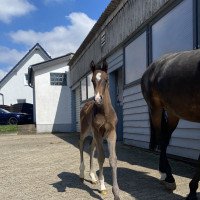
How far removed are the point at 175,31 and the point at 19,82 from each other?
1309 inches

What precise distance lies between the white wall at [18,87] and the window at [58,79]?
1419 centimetres

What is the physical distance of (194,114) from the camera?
13.8 ft

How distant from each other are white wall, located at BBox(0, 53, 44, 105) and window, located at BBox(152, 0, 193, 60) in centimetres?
3129

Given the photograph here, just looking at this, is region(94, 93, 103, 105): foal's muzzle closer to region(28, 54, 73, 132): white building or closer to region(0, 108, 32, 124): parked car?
region(28, 54, 73, 132): white building

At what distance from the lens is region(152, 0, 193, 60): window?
6.94 metres

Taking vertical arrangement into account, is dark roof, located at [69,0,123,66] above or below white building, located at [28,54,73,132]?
above

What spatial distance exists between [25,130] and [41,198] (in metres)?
19.6

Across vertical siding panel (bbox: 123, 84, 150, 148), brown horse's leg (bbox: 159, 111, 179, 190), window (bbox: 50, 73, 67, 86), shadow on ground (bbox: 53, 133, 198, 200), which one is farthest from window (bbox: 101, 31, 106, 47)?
window (bbox: 50, 73, 67, 86)

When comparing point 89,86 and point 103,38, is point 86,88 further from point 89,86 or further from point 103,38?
point 103,38

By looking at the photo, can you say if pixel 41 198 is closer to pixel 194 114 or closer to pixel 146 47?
pixel 194 114

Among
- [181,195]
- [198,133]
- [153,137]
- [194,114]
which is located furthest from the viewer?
[198,133]

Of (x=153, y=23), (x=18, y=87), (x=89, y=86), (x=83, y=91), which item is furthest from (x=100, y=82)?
(x=18, y=87)

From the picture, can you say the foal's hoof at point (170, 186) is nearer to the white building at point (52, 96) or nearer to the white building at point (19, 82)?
the white building at point (52, 96)

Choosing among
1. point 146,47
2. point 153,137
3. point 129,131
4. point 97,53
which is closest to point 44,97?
point 97,53
